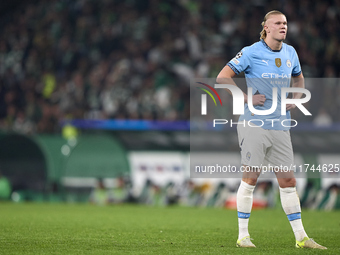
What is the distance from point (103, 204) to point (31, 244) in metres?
9.59

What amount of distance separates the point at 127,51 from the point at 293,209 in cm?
1424

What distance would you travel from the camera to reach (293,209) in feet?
20.4

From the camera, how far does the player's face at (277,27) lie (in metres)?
6.32

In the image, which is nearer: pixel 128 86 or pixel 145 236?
pixel 145 236

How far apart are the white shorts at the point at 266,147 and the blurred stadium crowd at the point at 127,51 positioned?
10.4 meters

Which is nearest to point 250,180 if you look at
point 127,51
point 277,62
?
point 277,62

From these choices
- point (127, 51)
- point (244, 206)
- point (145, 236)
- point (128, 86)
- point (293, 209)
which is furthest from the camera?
point (127, 51)

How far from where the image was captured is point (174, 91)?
17906mm

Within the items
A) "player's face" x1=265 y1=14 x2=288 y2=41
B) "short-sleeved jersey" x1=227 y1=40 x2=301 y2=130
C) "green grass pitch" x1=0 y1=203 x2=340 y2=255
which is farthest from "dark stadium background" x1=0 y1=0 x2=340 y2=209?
"player's face" x1=265 y1=14 x2=288 y2=41

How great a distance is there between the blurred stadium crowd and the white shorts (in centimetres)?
1039

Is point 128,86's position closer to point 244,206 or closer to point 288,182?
point 244,206

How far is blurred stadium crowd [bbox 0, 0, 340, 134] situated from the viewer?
58.3ft

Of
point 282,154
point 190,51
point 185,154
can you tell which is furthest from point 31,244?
point 190,51

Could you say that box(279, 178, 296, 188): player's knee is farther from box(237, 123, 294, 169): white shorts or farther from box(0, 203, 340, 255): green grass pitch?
box(0, 203, 340, 255): green grass pitch
